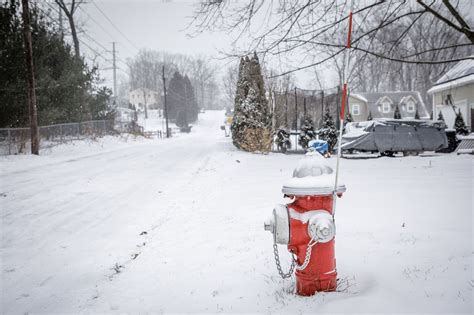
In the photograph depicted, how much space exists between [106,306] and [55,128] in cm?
1983

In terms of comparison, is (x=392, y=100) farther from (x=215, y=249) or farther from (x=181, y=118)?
(x=215, y=249)

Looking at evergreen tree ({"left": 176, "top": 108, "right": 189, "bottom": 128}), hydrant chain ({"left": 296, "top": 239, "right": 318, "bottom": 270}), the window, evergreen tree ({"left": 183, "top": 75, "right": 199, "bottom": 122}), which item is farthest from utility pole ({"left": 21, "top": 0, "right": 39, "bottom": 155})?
evergreen tree ({"left": 183, "top": 75, "right": 199, "bottom": 122})

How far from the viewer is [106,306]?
3.07 m

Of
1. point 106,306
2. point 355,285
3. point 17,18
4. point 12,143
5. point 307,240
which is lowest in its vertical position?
point 106,306

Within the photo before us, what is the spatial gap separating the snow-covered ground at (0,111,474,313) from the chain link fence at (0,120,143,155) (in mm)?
8979

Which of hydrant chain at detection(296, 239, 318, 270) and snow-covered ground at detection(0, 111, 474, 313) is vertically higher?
hydrant chain at detection(296, 239, 318, 270)

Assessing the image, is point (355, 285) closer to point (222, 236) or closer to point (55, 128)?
point (222, 236)

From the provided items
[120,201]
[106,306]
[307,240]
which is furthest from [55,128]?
[307,240]

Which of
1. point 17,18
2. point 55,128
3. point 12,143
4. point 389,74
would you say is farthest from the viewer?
point 55,128

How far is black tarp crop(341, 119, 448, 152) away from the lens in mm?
14938

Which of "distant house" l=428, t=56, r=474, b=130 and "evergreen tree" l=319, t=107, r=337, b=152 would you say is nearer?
"evergreen tree" l=319, t=107, r=337, b=152

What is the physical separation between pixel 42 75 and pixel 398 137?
19.6 m

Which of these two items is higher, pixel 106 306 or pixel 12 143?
pixel 12 143

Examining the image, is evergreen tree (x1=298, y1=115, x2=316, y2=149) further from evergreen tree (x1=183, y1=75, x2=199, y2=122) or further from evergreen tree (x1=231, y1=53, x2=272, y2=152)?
evergreen tree (x1=183, y1=75, x2=199, y2=122)
